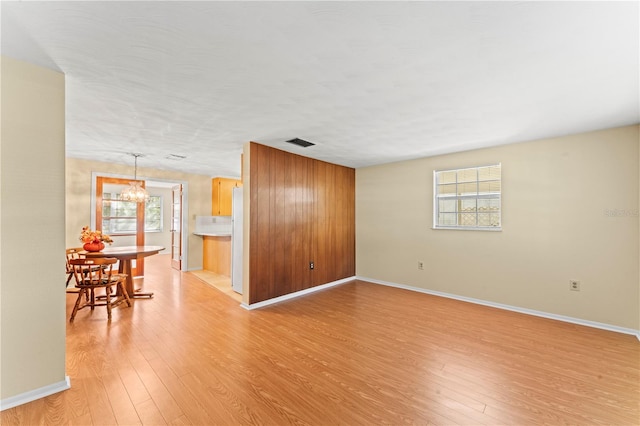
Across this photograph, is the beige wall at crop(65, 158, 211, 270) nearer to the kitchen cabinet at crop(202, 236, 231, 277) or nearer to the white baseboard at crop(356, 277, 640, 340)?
the kitchen cabinet at crop(202, 236, 231, 277)

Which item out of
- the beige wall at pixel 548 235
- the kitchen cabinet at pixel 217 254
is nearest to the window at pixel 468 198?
the beige wall at pixel 548 235

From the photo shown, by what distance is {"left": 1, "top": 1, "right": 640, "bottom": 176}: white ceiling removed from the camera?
4.71 ft

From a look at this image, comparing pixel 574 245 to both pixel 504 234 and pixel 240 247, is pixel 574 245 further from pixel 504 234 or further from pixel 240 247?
pixel 240 247

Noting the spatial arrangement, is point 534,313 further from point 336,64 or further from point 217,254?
point 217,254

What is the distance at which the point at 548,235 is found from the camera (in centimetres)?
357

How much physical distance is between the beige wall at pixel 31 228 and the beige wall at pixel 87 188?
12.0ft

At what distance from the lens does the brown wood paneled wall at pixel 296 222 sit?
3949 millimetres

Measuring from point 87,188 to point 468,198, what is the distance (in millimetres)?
6906

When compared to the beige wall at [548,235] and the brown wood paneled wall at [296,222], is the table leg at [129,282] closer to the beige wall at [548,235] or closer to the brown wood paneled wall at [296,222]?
the brown wood paneled wall at [296,222]

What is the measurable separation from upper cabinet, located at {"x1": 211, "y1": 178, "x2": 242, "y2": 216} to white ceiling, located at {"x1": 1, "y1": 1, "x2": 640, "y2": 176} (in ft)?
11.3

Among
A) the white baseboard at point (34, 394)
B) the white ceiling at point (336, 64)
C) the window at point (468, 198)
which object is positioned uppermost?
the white ceiling at point (336, 64)

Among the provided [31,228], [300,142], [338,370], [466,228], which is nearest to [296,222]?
[300,142]

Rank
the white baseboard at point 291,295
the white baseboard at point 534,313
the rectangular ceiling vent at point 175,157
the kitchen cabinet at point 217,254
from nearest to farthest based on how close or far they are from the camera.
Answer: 1. the white baseboard at point 534,313
2. the white baseboard at point 291,295
3. the rectangular ceiling vent at point 175,157
4. the kitchen cabinet at point 217,254

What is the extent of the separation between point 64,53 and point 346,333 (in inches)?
135
